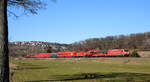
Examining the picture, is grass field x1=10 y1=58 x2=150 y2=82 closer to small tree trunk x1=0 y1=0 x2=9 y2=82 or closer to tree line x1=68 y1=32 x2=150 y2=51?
small tree trunk x1=0 y1=0 x2=9 y2=82

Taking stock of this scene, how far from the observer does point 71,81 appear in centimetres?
1366

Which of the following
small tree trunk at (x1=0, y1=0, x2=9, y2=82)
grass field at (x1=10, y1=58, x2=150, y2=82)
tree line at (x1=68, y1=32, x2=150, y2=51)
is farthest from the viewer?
tree line at (x1=68, y1=32, x2=150, y2=51)

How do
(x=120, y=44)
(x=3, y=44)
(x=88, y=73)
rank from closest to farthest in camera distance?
(x=3, y=44) → (x=88, y=73) → (x=120, y=44)

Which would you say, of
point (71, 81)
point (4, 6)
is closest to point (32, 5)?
point (4, 6)

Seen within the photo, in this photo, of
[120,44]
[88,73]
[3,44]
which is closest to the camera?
[3,44]

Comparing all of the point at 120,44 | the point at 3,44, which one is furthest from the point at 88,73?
the point at 120,44

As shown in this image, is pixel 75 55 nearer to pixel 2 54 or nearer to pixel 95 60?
pixel 95 60

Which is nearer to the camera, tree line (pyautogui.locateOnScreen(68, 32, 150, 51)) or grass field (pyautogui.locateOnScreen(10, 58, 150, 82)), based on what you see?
grass field (pyautogui.locateOnScreen(10, 58, 150, 82))

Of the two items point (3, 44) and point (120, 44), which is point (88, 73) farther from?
point (120, 44)

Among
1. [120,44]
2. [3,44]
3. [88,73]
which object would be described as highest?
[120,44]

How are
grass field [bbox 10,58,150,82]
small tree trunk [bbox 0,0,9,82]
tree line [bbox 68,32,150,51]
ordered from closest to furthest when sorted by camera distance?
1. small tree trunk [bbox 0,0,9,82]
2. grass field [bbox 10,58,150,82]
3. tree line [bbox 68,32,150,51]

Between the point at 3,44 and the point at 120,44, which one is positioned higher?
the point at 120,44

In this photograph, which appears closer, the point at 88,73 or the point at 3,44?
the point at 3,44

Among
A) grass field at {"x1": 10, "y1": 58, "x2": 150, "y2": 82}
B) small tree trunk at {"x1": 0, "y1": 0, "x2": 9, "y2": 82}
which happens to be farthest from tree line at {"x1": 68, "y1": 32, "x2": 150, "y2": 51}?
small tree trunk at {"x1": 0, "y1": 0, "x2": 9, "y2": 82}
